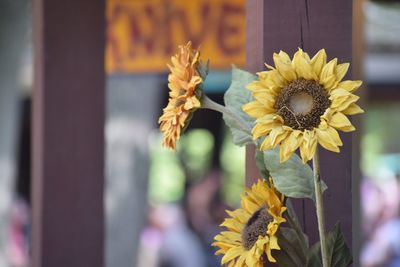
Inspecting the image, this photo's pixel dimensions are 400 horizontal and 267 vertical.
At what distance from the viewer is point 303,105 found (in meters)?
1.66

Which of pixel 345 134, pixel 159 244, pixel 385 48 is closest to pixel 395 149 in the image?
pixel 385 48

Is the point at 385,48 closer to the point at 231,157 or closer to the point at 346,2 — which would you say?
the point at 231,157

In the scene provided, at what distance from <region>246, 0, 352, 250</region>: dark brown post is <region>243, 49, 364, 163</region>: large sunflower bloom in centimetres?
27

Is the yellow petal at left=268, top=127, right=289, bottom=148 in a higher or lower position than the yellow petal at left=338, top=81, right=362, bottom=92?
lower

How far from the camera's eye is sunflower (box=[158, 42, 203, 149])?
5.98 feet

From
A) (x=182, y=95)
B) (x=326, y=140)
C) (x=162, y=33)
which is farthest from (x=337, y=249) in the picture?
(x=162, y=33)

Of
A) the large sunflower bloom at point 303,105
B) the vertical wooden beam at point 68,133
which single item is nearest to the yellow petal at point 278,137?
the large sunflower bloom at point 303,105

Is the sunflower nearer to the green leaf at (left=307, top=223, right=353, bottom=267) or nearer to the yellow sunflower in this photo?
the yellow sunflower

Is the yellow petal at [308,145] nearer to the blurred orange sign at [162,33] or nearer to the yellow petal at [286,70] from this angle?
the yellow petal at [286,70]

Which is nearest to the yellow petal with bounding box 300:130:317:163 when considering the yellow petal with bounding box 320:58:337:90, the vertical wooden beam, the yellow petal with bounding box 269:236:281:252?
the yellow petal with bounding box 320:58:337:90

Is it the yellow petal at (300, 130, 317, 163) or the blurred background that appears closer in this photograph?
the yellow petal at (300, 130, 317, 163)

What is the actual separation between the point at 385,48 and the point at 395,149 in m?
4.00

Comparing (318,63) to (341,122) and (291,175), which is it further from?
(291,175)

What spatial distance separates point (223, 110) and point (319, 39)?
0.27m
